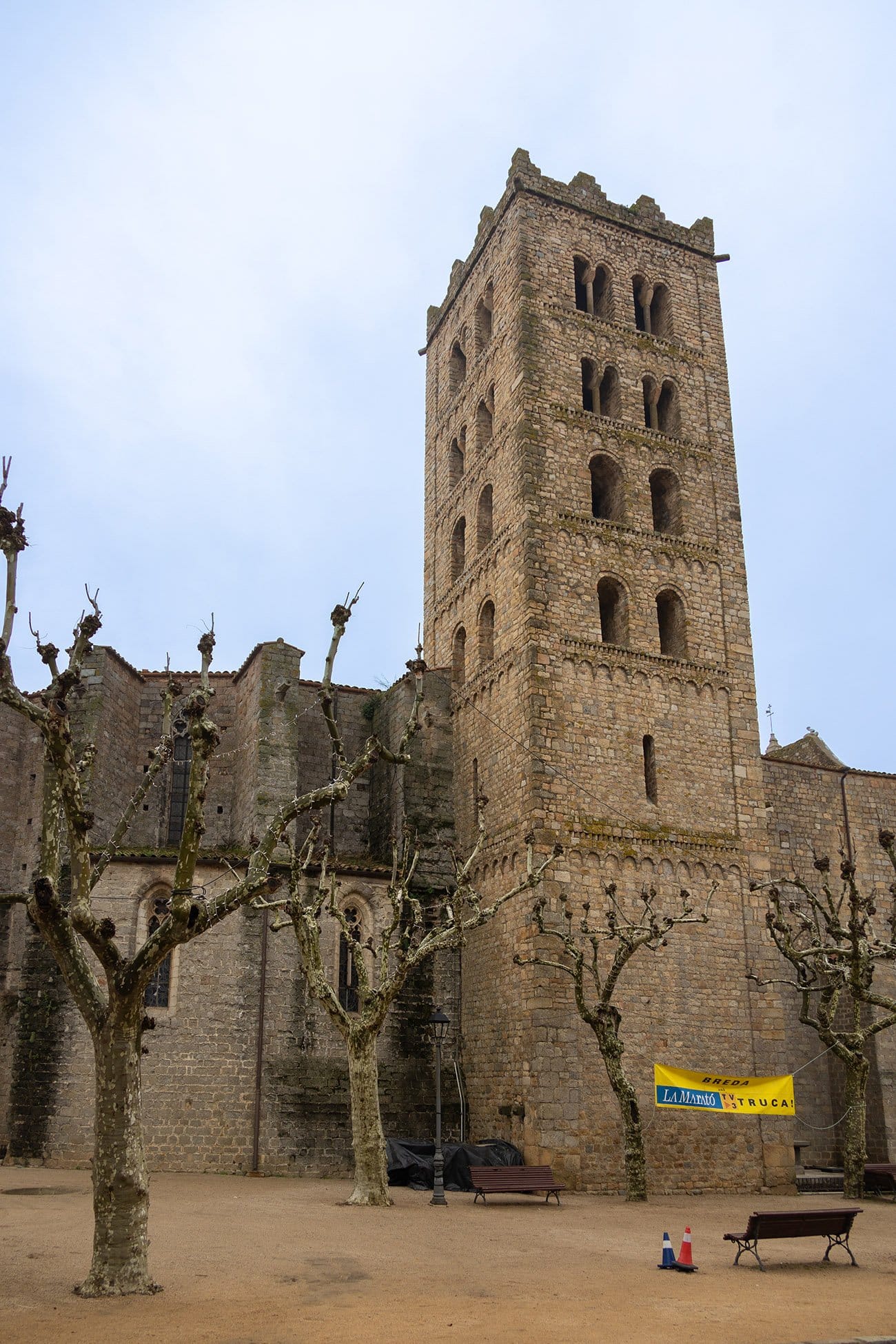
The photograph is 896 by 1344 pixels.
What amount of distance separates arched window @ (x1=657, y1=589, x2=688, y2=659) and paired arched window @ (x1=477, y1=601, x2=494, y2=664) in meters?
3.97

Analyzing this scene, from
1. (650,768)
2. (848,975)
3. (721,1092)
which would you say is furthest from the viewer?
(650,768)

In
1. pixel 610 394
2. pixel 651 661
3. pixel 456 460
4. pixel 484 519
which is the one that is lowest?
pixel 651 661

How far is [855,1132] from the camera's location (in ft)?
68.1

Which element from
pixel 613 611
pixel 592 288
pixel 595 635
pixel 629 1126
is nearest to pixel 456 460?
pixel 592 288

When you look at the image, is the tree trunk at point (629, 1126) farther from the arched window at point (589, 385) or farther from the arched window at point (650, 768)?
the arched window at point (589, 385)

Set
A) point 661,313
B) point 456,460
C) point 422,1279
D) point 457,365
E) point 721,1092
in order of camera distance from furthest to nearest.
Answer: point 457,365 < point 456,460 < point 661,313 < point 721,1092 < point 422,1279

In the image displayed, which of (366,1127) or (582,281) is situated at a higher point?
(582,281)

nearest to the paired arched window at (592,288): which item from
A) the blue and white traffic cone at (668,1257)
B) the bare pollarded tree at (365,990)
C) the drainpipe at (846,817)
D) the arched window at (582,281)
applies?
the arched window at (582,281)

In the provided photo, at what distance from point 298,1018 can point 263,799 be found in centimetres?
464

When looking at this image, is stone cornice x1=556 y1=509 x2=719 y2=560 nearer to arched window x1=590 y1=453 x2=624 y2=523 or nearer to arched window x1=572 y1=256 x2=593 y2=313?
arched window x1=590 y1=453 x2=624 y2=523

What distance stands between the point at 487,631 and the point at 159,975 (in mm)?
10834

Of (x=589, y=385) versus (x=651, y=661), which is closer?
(x=651, y=661)

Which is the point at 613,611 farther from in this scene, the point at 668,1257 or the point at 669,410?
the point at 668,1257

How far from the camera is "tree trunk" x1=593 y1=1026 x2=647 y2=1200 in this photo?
19219mm
